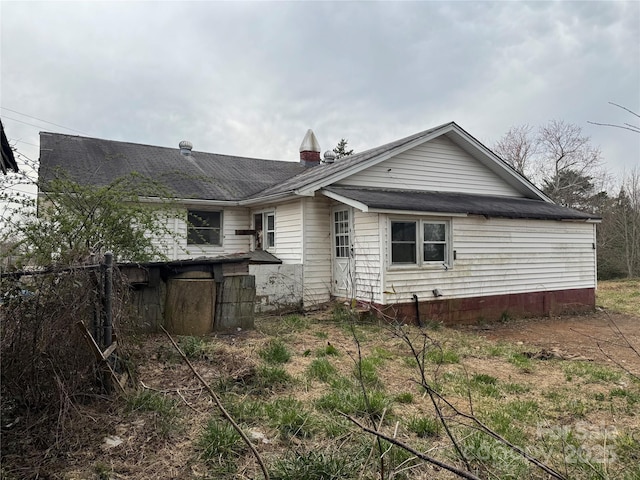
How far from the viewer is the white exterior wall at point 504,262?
995cm

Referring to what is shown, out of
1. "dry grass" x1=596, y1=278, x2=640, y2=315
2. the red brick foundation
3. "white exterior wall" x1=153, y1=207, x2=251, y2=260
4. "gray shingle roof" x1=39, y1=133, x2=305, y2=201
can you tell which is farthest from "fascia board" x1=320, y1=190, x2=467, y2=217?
"dry grass" x1=596, y1=278, x2=640, y2=315

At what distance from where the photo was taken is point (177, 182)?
1374 centimetres

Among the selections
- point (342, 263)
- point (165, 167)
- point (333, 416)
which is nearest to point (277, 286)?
point (342, 263)

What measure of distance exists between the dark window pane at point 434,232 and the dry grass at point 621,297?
740cm

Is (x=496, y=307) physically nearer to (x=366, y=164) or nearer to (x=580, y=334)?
(x=580, y=334)

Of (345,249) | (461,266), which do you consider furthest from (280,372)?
(461,266)

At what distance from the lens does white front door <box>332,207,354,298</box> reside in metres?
10.6

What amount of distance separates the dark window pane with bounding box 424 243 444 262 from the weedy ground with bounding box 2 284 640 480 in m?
4.00

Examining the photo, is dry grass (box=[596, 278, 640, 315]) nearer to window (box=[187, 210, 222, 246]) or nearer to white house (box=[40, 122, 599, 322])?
white house (box=[40, 122, 599, 322])

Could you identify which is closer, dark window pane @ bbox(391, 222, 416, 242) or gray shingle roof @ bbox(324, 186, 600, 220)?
gray shingle roof @ bbox(324, 186, 600, 220)

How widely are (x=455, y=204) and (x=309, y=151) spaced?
31.3ft

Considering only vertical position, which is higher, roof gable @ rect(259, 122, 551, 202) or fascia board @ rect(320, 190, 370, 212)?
roof gable @ rect(259, 122, 551, 202)

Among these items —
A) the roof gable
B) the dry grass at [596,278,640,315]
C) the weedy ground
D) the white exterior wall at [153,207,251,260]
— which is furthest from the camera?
the dry grass at [596,278,640,315]

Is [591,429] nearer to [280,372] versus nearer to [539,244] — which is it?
[280,372]
